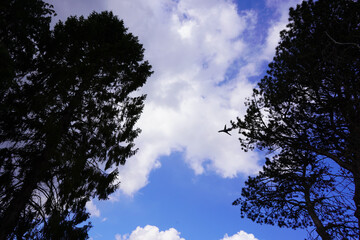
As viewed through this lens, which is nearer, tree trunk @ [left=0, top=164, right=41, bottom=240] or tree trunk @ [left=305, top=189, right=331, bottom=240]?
tree trunk @ [left=0, top=164, right=41, bottom=240]

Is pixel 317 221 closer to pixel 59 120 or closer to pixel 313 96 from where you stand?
pixel 313 96

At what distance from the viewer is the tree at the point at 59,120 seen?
6.87 m

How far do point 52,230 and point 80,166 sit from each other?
2076 millimetres

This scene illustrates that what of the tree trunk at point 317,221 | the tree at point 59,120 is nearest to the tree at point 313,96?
the tree trunk at point 317,221

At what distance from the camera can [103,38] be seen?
1025 centimetres

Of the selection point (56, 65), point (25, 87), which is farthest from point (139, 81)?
point (25, 87)

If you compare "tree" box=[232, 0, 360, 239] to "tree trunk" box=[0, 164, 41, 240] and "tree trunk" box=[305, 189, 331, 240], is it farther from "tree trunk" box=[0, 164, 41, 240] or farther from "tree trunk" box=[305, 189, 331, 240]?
"tree trunk" box=[0, 164, 41, 240]

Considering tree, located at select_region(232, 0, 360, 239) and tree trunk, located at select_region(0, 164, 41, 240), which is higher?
tree, located at select_region(232, 0, 360, 239)

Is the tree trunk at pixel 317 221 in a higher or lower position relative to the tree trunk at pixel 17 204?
higher

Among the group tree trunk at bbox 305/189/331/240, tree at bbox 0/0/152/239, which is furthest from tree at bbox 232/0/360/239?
tree at bbox 0/0/152/239

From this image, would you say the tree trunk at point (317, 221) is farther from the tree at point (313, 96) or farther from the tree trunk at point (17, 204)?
the tree trunk at point (17, 204)

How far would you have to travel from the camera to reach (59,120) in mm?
7773

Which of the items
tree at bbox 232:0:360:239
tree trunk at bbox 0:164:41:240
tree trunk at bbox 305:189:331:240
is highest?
tree at bbox 232:0:360:239

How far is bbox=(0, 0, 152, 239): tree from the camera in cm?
687
